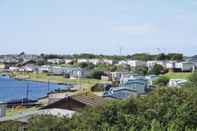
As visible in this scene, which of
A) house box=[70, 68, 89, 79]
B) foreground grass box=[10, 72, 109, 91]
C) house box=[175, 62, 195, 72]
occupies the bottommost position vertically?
foreground grass box=[10, 72, 109, 91]

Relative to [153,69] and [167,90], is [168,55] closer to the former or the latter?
[153,69]

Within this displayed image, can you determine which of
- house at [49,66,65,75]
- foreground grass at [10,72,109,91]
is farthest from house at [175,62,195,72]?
house at [49,66,65,75]

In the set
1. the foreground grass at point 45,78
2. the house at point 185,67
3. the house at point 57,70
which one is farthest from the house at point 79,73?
the house at point 185,67

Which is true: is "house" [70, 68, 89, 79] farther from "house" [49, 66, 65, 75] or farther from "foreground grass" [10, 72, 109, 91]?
"house" [49, 66, 65, 75]

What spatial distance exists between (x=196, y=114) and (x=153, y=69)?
52959 millimetres

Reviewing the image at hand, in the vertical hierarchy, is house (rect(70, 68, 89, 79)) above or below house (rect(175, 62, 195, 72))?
below

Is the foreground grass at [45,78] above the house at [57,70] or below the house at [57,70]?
below

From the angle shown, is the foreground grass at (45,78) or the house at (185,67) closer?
the foreground grass at (45,78)

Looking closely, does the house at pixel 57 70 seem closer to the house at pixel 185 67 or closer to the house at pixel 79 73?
the house at pixel 79 73

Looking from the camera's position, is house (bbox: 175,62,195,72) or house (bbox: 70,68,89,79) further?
house (bbox: 70,68,89,79)

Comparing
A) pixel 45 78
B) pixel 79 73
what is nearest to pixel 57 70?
pixel 45 78

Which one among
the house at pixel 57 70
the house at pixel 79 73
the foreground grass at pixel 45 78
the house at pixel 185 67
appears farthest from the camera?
the house at pixel 57 70

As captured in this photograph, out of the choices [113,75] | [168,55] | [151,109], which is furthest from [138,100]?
[168,55]

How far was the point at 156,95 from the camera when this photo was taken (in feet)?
54.1
